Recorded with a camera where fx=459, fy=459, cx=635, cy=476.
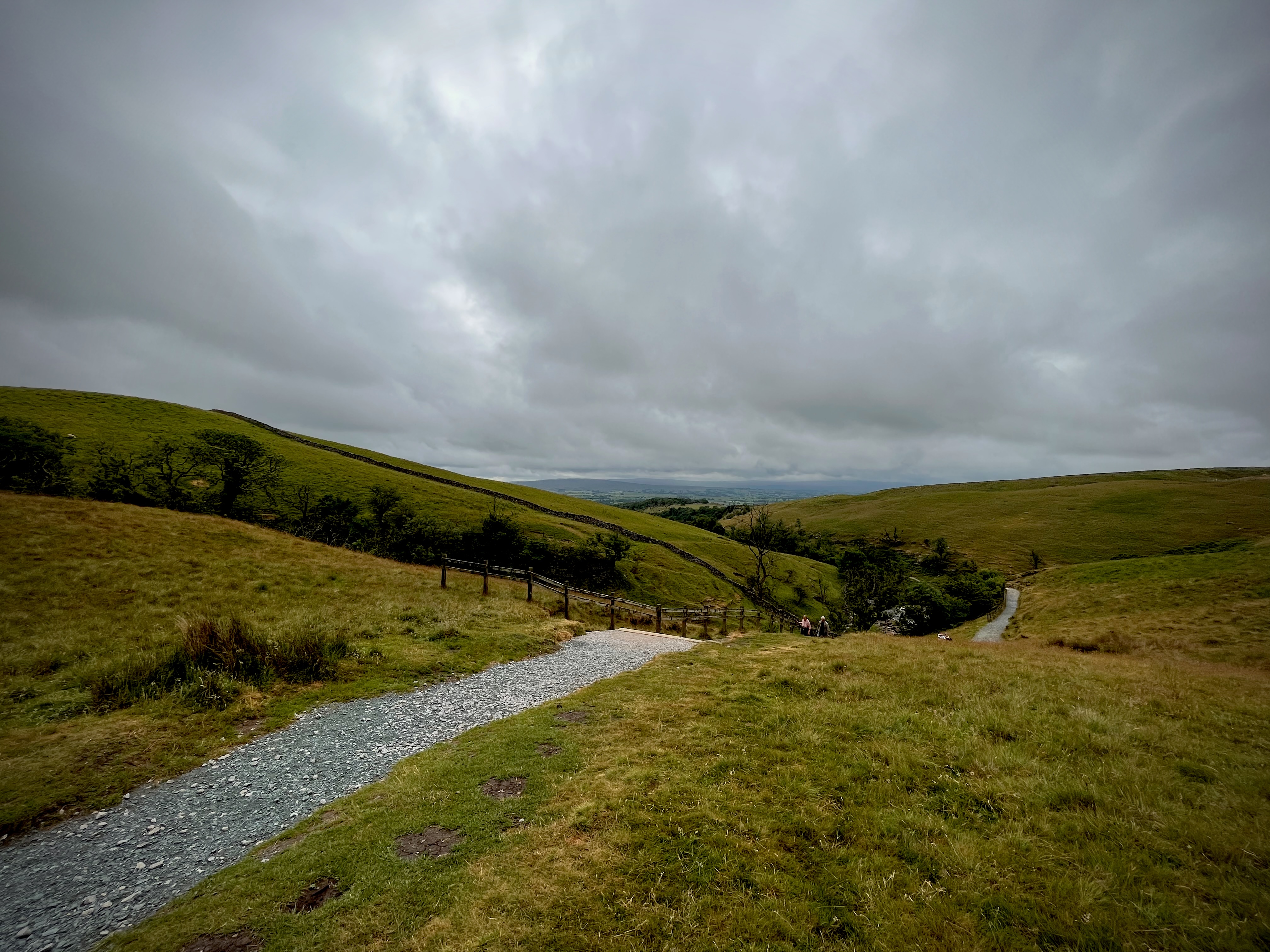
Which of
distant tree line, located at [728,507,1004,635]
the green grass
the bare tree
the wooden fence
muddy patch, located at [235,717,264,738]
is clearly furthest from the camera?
distant tree line, located at [728,507,1004,635]

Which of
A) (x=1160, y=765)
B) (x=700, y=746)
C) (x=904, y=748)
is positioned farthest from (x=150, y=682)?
(x=1160, y=765)

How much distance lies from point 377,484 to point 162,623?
57824mm

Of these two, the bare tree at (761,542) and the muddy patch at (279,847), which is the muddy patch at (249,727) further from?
the bare tree at (761,542)

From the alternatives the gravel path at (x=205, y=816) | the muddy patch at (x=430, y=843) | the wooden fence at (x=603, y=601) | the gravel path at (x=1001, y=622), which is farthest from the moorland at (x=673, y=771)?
the gravel path at (x=1001, y=622)

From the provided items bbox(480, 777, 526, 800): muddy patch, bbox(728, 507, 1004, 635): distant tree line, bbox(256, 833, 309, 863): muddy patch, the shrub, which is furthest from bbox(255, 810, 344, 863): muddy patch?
bbox(728, 507, 1004, 635): distant tree line

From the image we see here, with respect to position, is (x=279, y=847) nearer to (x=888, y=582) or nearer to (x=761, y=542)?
(x=761, y=542)

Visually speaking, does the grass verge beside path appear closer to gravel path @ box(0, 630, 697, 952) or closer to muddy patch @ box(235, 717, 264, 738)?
gravel path @ box(0, 630, 697, 952)

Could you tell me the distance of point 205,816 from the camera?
8.51 meters

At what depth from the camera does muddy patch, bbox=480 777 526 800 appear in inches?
340

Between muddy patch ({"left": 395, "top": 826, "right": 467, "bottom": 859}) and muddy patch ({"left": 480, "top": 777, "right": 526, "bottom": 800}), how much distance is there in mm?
1113

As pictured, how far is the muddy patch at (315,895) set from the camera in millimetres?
6121

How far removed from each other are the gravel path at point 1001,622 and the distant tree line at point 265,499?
4322 cm

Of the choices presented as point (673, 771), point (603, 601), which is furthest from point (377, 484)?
point (673, 771)

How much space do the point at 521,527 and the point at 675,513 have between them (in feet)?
374
